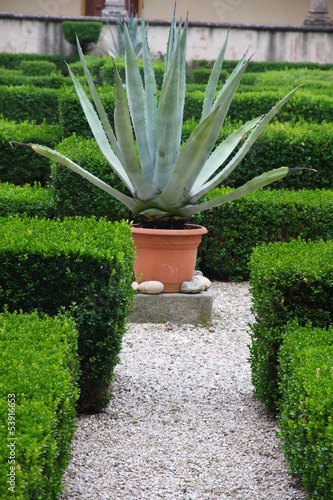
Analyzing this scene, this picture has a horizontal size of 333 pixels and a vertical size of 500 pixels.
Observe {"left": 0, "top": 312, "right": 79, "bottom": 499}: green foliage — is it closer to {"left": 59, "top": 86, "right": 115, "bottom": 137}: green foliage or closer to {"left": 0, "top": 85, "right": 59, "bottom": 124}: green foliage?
{"left": 59, "top": 86, "right": 115, "bottom": 137}: green foliage

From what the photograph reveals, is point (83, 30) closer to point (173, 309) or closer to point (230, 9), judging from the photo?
point (230, 9)

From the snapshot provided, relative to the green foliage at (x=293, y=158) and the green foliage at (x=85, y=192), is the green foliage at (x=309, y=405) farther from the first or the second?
the green foliage at (x=293, y=158)

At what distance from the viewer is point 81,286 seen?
140 inches

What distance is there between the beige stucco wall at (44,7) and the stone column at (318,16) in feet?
23.5

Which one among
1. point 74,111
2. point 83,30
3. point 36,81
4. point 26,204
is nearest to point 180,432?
point 26,204

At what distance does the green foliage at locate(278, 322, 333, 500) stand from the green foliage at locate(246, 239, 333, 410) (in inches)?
5.9

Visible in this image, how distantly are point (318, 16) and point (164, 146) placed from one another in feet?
57.7

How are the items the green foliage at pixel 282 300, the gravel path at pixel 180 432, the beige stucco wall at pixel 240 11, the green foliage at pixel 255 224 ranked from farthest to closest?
the beige stucco wall at pixel 240 11, the green foliage at pixel 255 224, the green foliage at pixel 282 300, the gravel path at pixel 180 432

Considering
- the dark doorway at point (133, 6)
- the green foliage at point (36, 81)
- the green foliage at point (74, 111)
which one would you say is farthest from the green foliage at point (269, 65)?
the green foliage at point (74, 111)

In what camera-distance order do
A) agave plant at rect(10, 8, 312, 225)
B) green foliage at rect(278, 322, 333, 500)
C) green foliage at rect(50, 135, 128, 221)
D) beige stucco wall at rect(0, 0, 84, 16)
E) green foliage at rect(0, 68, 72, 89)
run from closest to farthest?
green foliage at rect(278, 322, 333, 500)
agave plant at rect(10, 8, 312, 225)
green foliage at rect(50, 135, 128, 221)
green foliage at rect(0, 68, 72, 89)
beige stucco wall at rect(0, 0, 84, 16)

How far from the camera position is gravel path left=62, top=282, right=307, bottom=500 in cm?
311

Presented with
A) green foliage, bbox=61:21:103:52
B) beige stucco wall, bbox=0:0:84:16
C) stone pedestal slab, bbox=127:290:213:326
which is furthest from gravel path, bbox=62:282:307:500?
beige stucco wall, bbox=0:0:84:16

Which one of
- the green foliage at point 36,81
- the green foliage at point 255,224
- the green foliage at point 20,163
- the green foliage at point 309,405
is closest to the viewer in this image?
the green foliage at point 309,405

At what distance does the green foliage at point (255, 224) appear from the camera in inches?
245
